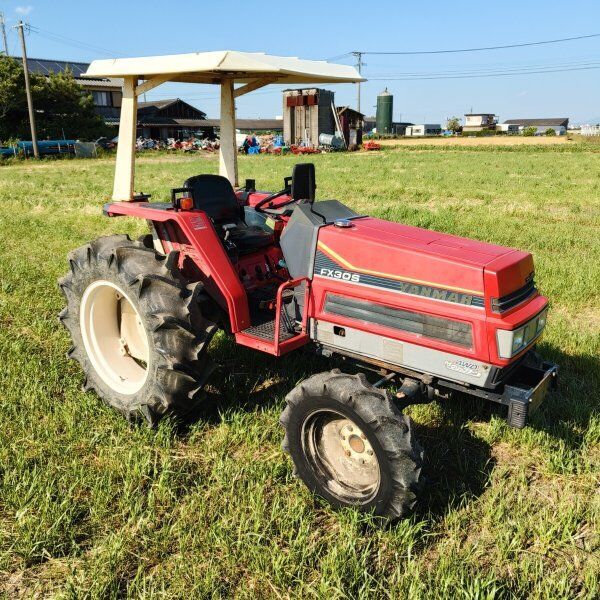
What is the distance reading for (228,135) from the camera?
4.62 meters

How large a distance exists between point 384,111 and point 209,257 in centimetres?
7135

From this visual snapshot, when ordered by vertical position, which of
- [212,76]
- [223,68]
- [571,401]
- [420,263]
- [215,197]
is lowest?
[571,401]

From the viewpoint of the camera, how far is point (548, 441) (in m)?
3.40

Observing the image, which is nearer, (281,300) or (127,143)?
(281,300)

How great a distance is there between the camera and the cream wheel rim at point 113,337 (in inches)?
151

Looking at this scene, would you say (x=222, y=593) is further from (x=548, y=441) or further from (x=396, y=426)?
(x=548, y=441)

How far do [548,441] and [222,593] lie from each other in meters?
2.17

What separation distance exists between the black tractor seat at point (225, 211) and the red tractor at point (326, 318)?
1cm

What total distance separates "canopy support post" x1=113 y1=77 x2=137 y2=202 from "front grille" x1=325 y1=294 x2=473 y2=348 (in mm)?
1766

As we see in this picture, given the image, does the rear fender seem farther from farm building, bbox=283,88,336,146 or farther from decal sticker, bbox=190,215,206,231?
farm building, bbox=283,88,336,146

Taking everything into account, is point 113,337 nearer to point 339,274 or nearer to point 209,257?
point 209,257

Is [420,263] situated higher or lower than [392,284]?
higher

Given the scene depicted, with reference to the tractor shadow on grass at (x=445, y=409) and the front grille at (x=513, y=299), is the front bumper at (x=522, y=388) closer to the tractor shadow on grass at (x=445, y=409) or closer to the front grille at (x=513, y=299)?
the tractor shadow on grass at (x=445, y=409)

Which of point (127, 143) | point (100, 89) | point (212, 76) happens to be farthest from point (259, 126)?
point (127, 143)
